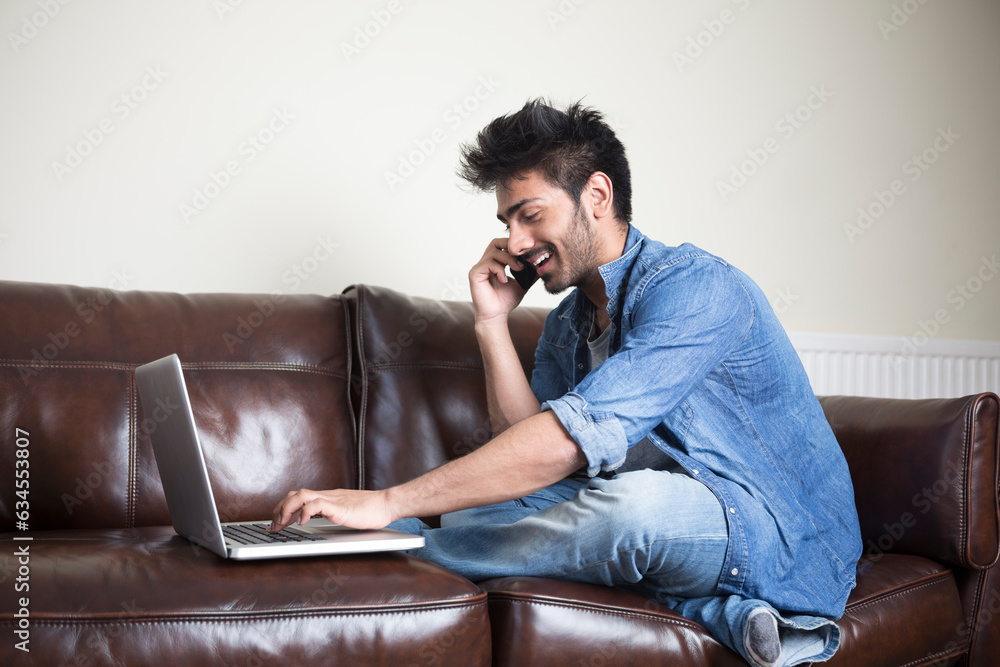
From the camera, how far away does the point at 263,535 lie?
4.01ft

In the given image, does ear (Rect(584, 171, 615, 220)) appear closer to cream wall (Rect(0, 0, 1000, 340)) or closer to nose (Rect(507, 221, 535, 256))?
nose (Rect(507, 221, 535, 256))

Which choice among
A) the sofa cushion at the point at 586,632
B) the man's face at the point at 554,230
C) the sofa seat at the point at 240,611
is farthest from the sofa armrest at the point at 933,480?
the sofa seat at the point at 240,611

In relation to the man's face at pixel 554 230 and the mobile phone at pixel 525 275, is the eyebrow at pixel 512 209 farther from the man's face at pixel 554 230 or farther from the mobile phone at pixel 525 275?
the mobile phone at pixel 525 275

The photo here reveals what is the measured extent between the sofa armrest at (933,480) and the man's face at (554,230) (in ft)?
2.29

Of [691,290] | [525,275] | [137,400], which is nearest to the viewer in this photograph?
[691,290]

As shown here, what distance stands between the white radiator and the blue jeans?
5.71ft

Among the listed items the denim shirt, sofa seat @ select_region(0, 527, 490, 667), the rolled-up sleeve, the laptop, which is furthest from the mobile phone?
sofa seat @ select_region(0, 527, 490, 667)

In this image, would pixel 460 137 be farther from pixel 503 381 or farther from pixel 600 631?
pixel 600 631

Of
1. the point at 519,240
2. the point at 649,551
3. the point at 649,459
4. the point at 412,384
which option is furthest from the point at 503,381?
the point at 649,551

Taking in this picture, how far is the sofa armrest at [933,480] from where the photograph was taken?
146cm

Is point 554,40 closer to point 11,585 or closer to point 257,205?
point 257,205

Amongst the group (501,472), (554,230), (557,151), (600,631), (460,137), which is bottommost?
(600,631)

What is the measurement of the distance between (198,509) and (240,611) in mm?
185

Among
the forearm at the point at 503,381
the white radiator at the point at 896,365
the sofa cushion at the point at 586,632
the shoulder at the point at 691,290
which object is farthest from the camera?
the white radiator at the point at 896,365
